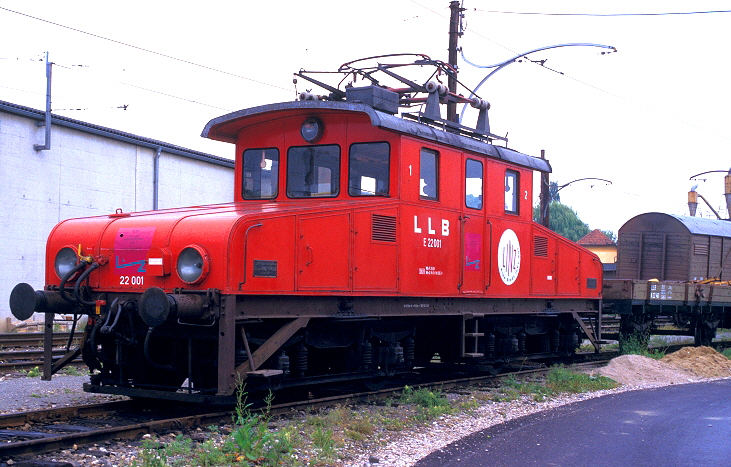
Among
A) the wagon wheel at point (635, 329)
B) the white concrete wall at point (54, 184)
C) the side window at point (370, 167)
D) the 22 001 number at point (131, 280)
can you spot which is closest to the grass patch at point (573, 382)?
the side window at point (370, 167)

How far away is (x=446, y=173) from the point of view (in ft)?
37.2

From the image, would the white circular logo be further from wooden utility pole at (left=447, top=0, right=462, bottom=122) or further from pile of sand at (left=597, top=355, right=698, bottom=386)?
wooden utility pole at (left=447, top=0, right=462, bottom=122)

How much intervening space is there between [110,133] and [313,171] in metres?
16.1

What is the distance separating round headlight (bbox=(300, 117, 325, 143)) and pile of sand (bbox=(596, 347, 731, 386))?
686 centimetres

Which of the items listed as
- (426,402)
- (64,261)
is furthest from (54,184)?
(426,402)

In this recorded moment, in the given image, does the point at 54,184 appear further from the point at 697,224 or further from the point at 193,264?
the point at 697,224

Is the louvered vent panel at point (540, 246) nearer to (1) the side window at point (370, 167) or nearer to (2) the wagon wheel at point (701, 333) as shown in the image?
(1) the side window at point (370, 167)

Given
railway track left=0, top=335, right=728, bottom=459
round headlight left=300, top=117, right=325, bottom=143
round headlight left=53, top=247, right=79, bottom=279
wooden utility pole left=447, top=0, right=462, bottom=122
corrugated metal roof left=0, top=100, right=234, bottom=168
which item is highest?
wooden utility pole left=447, top=0, right=462, bottom=122

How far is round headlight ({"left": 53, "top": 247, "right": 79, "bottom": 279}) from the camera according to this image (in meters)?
9.19

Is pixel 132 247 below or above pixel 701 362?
above

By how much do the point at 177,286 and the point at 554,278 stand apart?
7660 millimetres

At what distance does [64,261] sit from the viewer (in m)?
9.27

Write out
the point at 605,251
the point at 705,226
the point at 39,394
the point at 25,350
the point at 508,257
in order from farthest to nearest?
the point at 605,251 → the point at 705,226 → the point at 25,350 → the point at 508,257 → the point at 39,394

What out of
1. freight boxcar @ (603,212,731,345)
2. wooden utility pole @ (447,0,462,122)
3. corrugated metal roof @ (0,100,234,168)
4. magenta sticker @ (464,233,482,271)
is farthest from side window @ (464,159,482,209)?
corrugated metal roof @ (0,100,234,168)
